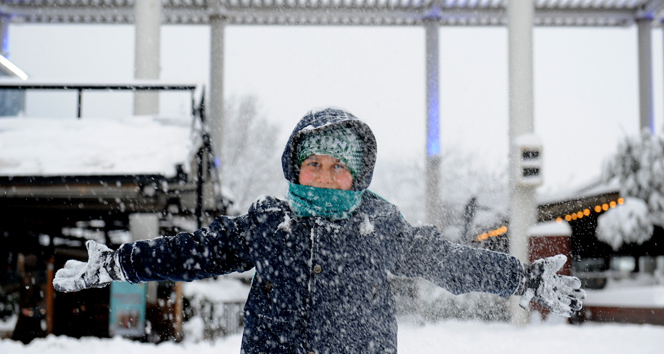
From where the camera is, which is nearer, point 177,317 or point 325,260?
point 325,260

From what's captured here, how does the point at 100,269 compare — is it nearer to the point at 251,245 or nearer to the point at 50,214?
the point at 251,245

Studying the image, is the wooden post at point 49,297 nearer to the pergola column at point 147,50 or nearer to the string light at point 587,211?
the pergola column at point 147,50

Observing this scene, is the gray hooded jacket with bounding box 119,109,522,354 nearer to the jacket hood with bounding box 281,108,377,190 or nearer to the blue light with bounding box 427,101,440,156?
the jacket hood with bounding box 281,108,377,190

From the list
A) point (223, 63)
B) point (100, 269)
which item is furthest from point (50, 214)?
point (223, 63)

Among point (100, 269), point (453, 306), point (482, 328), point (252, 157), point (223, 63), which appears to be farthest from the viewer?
point (252, 157)

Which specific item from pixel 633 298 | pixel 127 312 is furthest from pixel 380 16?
pixel 127 312

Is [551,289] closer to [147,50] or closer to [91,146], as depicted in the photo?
[91,146]

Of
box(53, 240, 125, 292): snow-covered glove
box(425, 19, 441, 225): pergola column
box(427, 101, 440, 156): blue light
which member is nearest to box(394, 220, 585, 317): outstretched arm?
box(53, 240, 125, 292): snow-covered glove

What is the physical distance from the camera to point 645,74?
19.7 m

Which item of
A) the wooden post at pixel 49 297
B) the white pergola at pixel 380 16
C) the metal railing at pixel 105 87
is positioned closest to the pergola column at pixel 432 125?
the white pergola at pixel 380 16

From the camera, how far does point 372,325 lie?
82.5 inches

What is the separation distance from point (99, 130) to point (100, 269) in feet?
18.1

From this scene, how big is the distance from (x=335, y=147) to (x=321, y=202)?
0.24 metres

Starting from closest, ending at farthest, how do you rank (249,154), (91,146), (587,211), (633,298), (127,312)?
1. (91,146)
2. (127,312)
3. (633,298)
4. (587,211)
5. (249,154)
